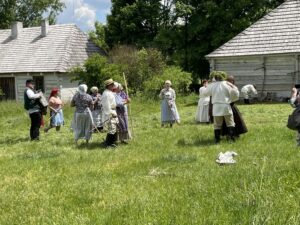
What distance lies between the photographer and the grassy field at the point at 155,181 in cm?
540

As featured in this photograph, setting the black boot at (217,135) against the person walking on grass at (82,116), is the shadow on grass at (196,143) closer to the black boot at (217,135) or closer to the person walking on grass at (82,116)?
the black boot at (217,135)

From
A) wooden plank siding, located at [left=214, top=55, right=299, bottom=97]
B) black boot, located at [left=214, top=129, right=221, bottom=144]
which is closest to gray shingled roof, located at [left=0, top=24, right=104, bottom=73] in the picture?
wooden plank siding, located at [left=214, top=55, right=299, bottom=97]

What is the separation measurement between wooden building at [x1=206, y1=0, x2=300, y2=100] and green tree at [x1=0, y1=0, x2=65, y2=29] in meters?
31.7

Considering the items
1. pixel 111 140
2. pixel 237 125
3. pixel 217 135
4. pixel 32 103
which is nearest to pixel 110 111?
pixel 111 140

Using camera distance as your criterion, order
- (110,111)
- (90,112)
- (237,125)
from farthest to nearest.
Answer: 1. (90,112)
2. (110,111)
3. (237,125)

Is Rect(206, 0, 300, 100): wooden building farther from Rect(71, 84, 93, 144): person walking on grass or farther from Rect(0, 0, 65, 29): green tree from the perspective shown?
Rect(0, 0, 65, 29): green tree

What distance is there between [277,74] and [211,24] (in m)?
10.7

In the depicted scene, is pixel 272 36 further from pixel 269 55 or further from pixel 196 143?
pixel 196 143

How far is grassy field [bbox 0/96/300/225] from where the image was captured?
5398 millimetres

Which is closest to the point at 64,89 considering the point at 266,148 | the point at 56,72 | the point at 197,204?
the point at 56,72

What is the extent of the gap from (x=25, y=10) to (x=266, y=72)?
1411 inches

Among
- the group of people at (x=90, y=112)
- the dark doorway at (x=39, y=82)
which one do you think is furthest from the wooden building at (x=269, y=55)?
the group of people at (x=90, y=112)

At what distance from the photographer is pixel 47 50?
37.4 metres

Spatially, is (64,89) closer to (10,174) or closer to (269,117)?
(269,117)
